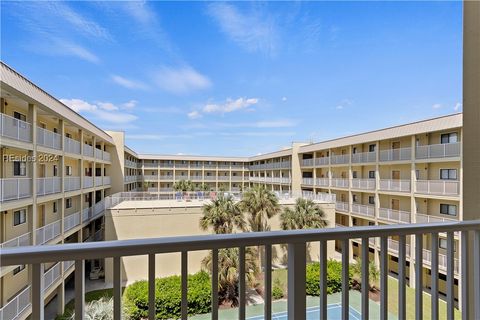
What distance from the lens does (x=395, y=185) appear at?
11.5 metres

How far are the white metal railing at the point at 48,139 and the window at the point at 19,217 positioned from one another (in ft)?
6.01

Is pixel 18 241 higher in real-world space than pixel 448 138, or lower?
lower

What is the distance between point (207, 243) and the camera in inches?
35.2

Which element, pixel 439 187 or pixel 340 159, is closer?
pixel 439 187

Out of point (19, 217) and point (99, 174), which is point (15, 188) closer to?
point (19, 217)

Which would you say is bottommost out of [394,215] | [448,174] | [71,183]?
[394,215]

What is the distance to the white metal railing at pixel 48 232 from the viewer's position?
695cm

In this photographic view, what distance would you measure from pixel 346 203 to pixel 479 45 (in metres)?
13.9

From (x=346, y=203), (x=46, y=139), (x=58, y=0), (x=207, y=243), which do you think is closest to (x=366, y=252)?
(x=207, y=243)

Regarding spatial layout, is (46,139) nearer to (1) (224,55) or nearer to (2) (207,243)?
(1) (224,55)

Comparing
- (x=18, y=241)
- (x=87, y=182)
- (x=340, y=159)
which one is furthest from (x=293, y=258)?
(x=340, y=159)

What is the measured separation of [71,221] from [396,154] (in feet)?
42.9

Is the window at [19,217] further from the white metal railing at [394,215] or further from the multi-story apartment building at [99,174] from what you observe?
the white metal railing at [394,215]

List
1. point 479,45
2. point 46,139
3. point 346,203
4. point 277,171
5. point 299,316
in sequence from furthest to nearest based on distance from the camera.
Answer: point 277,171 < point 346,203 < point 46,139 < point 479,45 < point 299,316
